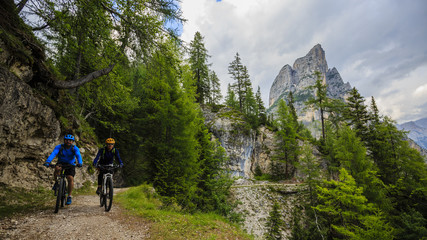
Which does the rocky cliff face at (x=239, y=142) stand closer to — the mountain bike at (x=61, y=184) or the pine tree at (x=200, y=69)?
the pine tree at (x=200, y=69)

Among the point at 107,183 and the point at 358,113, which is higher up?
the point at 358,113

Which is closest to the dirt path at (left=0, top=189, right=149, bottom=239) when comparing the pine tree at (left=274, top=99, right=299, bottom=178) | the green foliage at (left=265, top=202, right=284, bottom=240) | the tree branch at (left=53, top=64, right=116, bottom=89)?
the tree branch at (left=53, top=64, right=116, bottom=89)

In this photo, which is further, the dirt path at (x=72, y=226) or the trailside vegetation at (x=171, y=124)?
the trailside vegetation at (x=171, y=124)

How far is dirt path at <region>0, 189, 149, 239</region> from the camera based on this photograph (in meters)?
3.54

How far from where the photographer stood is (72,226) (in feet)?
13.2

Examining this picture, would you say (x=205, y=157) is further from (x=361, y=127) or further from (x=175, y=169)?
(x=361, y=127)

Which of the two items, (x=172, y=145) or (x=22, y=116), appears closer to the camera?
(x=22, y=116)

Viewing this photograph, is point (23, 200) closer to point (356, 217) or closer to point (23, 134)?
point (23, 134)

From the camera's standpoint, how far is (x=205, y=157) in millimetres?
14969

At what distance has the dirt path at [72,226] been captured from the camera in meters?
3.54

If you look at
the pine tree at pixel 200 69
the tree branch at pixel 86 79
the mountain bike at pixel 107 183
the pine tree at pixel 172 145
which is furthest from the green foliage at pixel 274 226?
the pine tree at pixel 200 69

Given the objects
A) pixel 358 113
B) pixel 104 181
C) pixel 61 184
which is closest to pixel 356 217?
pixel 358 113

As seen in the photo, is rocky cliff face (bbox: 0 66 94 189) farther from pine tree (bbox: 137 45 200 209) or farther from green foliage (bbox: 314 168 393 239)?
green foliage (bbox: 314 168 393 239)

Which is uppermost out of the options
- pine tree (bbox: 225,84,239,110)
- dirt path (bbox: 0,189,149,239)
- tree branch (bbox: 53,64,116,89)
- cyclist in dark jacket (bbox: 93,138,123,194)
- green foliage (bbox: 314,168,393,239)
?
pine tree (bbox: 225,84,239,110)
